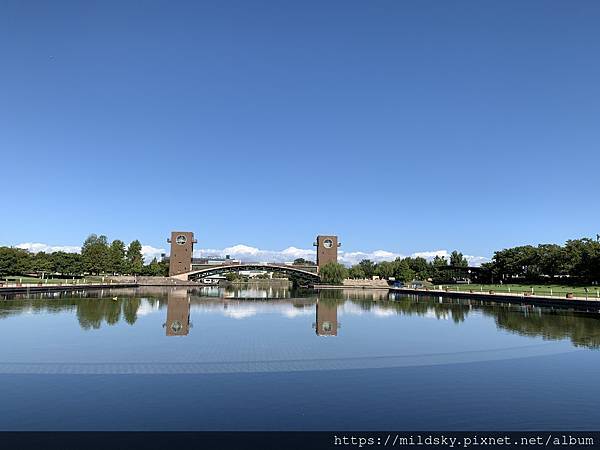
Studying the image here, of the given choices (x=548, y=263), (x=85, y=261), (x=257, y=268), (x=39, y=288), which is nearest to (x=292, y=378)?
(x=39, y=288)

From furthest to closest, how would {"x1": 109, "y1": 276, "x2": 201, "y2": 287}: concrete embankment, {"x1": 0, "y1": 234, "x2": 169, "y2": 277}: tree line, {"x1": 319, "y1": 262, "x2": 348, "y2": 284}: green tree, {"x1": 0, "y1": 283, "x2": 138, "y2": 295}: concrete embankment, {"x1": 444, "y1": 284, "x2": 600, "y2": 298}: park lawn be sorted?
1. {"x1": 319, "y1": 262, "x2": 348, "y2": 284}: green tree
2. {"x1": 109, "y1": 276, "x2": 201, "y2": 287}: concrete embankment
3. {"x1": 0, "y1": 234, "x2": 169, "y2": 277}: tree line
4. {"x1": 444, "y1": 284, "x2": 600, "y2": 298}: park lawn
5. {"x1": 0, "y1": 283, "x2": 138, "y2": 295}: concrete embankment

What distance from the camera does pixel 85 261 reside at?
96.8 metres

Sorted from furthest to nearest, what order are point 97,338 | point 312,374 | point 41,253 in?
1. point 41,253
2. point 97,338
3. point 312,374

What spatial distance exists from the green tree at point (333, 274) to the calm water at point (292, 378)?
83980 millimetres

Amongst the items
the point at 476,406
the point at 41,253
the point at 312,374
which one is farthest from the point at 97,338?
the point at 41,253

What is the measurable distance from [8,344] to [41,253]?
90041mm

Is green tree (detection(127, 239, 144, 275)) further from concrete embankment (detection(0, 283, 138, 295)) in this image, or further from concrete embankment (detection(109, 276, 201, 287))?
concrete embankment (detection(0, 283, 138, 295))

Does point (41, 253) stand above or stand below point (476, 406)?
above

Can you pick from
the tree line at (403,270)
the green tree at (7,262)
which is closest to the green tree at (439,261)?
the tree line at (403,270)

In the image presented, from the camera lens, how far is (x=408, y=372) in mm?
14117

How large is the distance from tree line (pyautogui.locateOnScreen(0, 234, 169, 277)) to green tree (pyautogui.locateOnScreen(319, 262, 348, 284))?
45.3 meters

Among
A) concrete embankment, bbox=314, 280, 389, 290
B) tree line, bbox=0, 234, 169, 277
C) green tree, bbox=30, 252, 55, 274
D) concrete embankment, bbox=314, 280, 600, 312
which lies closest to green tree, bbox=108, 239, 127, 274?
tree line, bbox=0, 234, 169, 277

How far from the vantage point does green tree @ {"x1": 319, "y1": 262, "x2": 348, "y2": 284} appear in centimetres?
10832
